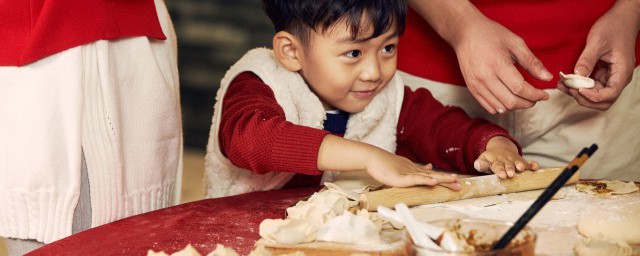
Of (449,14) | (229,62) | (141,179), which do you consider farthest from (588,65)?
(229,62)

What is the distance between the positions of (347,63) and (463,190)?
0.44 metres

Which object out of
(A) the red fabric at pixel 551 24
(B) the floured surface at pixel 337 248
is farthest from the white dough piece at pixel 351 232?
(A) the red fabric at pixel 551 24

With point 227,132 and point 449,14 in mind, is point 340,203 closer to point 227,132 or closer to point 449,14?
point 227,132

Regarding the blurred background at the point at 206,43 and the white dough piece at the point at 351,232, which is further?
the blurred background at the point at 206,43

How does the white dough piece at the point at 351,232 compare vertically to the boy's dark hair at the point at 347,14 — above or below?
below

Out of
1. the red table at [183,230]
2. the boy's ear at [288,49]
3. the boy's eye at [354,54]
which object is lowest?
the red table at [183,230]

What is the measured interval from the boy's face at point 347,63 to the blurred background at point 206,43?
2750 mm

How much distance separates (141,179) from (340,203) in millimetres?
563

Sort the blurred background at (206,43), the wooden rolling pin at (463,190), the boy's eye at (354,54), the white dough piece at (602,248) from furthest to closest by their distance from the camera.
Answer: the blurred background at (206,43)
the boy's eye at (354,54)
the wooden rolling pin at (463,190)
the white dough piece at (602,248)

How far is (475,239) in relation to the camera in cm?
103

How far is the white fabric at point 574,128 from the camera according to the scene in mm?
1972

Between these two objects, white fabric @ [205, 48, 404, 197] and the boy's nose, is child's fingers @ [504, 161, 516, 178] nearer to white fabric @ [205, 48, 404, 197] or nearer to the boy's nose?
the boy's nose

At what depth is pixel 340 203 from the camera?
1285mm

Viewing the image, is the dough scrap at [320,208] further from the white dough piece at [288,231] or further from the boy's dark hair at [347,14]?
the boy's dark hair at [347,14]
